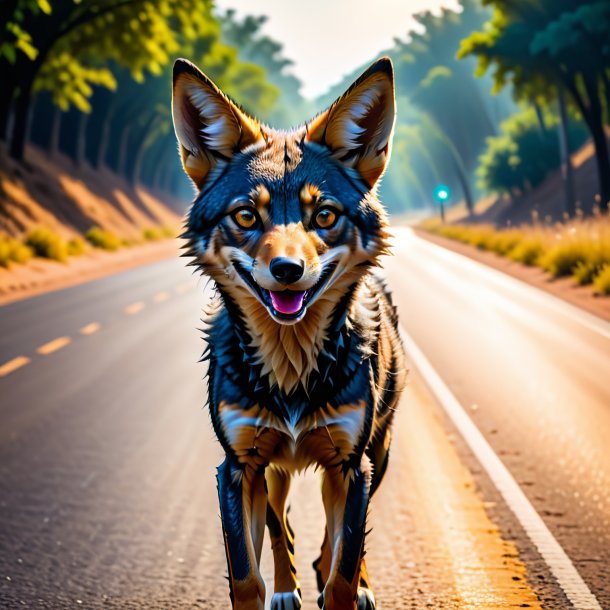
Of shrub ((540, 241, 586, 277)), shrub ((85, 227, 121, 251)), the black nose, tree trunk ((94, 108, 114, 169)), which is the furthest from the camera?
tree trunk ((94, 108, 114, 169))

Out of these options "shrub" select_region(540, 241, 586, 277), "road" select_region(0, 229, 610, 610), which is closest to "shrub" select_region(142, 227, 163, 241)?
"shrub" select_region(540, 241, 586, 277)

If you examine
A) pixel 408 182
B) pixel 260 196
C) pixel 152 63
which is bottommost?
pixel 408 182

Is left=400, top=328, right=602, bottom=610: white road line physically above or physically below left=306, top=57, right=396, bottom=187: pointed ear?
below

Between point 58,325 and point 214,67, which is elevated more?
point 214,67

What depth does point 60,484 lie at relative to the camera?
711 centimetres

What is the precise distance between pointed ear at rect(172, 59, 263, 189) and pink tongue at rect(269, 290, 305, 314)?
1.55 feet

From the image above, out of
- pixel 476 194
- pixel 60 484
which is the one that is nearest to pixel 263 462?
pixel 60 484

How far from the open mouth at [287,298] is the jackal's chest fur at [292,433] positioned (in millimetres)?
419

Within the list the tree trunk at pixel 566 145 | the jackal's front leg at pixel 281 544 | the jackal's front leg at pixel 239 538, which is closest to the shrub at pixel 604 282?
the jackal's front leg at pixel 281 544

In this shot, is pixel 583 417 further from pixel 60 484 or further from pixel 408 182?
pixel 408 182

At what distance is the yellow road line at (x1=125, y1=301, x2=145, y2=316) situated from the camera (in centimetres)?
1844

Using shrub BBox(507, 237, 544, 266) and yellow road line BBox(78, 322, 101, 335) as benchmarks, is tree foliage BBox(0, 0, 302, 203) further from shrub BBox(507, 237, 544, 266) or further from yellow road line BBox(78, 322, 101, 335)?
shrub BBox(507, 237, 544, 266)

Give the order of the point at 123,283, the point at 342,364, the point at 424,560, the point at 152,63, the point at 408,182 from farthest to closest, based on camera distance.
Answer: the point at 408,182 < the point at 152,63 < the point at 123,283 < the point at 424,560 < the point at 342,364

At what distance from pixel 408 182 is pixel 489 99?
5132 centimetres
